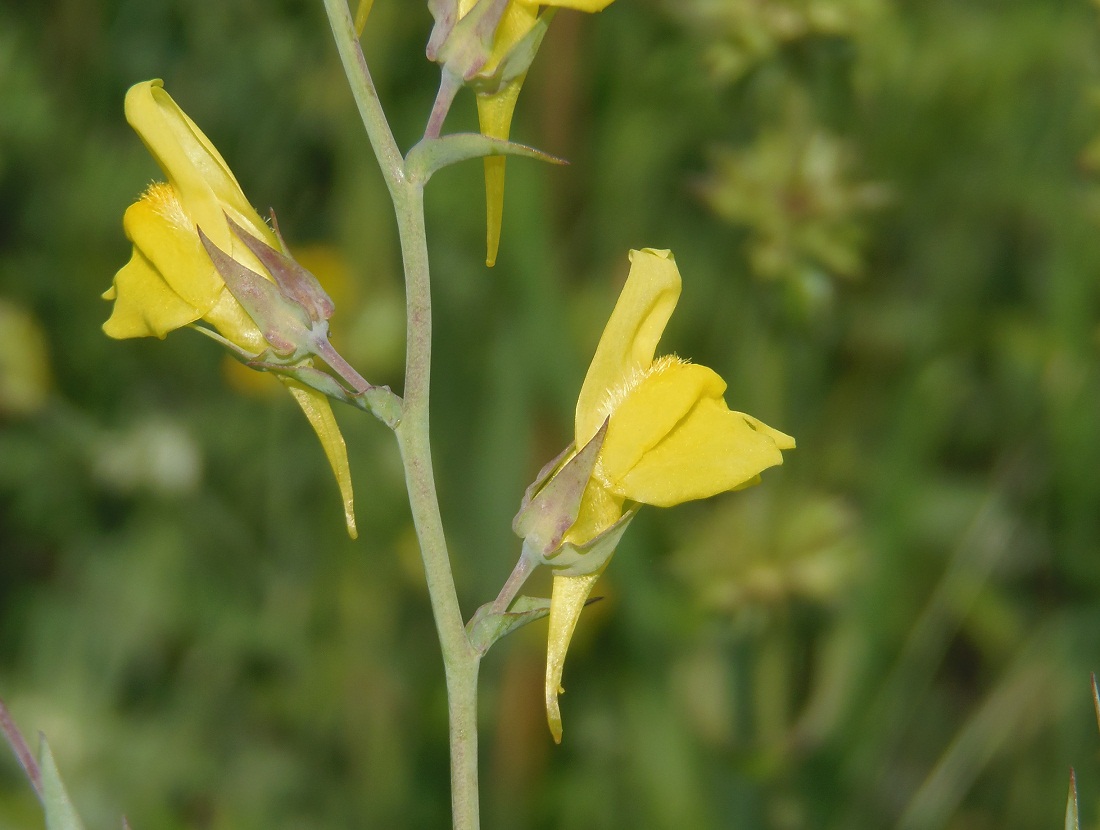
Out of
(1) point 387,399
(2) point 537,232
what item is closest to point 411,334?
(1) point 387,399

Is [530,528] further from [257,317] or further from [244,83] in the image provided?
[244,83]

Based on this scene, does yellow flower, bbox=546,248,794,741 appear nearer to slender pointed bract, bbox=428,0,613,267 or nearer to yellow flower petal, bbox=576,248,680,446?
yellow flower petal, bbox=576,248,680,446

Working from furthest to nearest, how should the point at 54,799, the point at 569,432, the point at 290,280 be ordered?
the point at 569,432, the point at 290,280, the point at 54,799

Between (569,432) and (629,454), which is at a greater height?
(629,454)

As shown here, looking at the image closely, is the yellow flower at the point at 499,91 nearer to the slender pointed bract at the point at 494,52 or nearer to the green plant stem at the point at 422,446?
the slender pointed bract at the point at 494,52

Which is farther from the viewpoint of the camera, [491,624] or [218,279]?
[218,279]

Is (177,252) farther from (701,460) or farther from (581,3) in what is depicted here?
(701,460)

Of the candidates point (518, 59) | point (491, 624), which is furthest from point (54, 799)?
point (518, 59)
